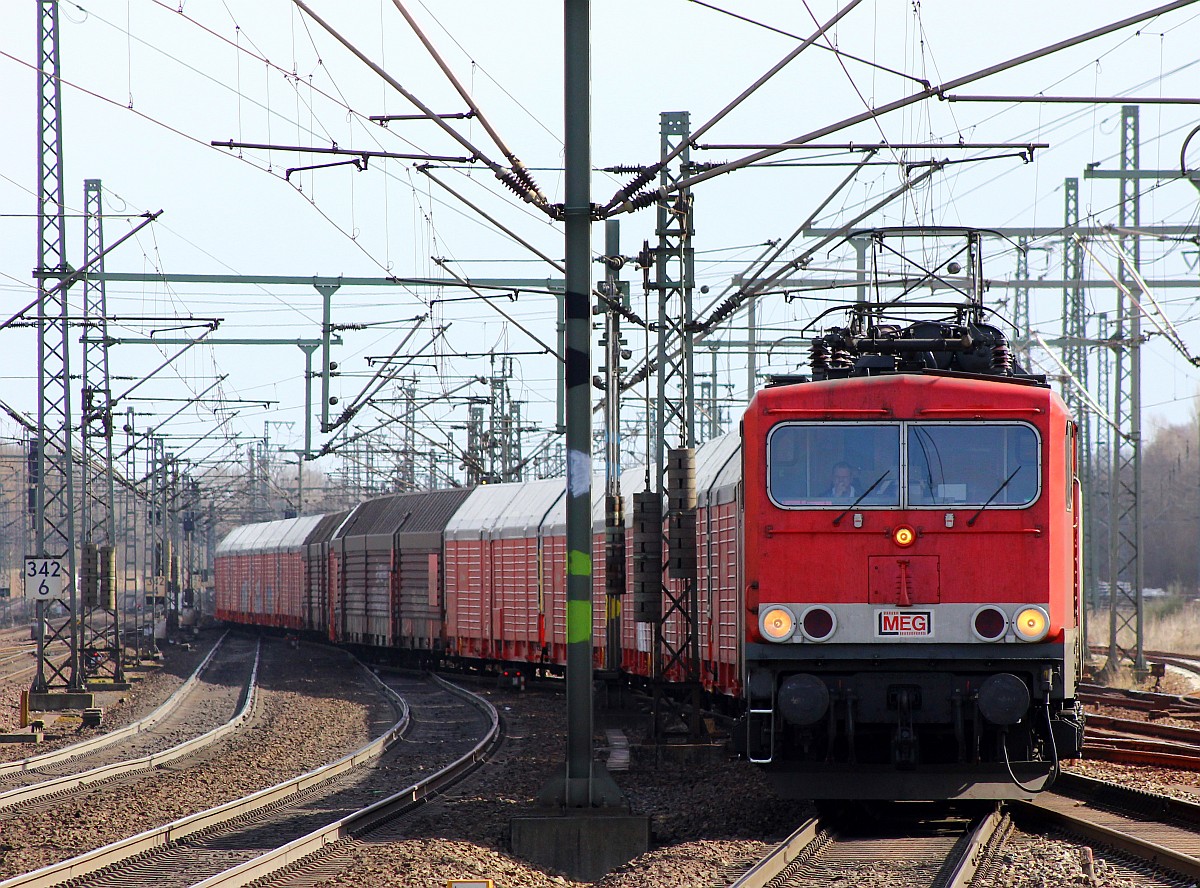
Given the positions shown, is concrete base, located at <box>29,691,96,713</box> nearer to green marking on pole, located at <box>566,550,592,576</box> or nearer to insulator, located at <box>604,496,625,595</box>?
insulator, located at <box>604,496,625,595</box>

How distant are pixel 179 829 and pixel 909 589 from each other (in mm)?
6096

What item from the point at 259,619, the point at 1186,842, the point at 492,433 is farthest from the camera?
the point at 259,619

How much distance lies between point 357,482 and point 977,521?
76.4 meters

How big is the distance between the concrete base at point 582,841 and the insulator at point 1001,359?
451 cm

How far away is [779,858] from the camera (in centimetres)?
1023

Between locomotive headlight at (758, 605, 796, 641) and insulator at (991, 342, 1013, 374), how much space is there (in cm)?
281

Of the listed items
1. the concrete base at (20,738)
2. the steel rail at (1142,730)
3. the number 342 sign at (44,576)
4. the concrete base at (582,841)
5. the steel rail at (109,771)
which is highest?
the number 342 sign at (44,576)

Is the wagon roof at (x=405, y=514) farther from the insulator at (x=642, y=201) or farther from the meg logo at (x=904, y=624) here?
the meg logo at (x=904, y=624)

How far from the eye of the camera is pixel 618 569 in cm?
2006

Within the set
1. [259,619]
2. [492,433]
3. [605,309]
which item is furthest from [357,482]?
[605,309]

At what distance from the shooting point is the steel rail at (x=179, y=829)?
34.9 ft

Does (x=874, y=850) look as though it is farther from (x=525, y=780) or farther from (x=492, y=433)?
(x=492, y=433)

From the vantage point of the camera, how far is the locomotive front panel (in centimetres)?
1134

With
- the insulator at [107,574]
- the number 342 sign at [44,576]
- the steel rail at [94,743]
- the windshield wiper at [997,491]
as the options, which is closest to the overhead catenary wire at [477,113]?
the windshield wiper at [997,491]
